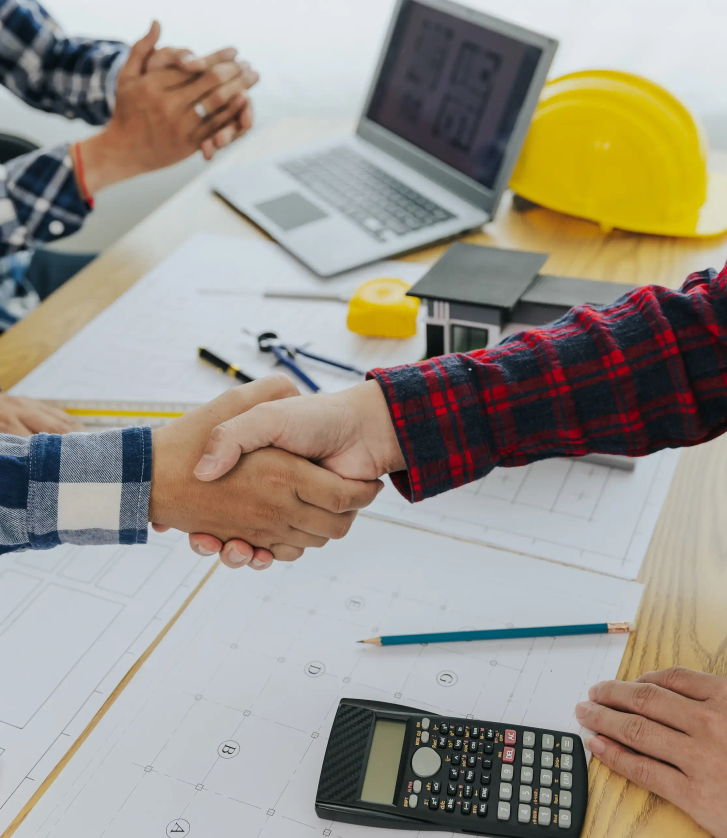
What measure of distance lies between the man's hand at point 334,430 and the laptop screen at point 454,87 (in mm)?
604

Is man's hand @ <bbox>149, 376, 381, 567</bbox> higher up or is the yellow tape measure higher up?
the yellow tape measure

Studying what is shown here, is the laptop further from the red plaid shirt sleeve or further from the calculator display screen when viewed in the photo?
the calculator display screen

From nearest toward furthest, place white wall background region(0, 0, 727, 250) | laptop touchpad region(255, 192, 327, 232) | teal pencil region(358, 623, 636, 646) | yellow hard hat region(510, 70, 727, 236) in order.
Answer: teal pencil region(358, 623, 636, 646) < yellow hard hat region(510, 70, 727, 236) < laptop touchpad region(255, 192, 327, 232) < white wall background region(0, 0, 727, 250)

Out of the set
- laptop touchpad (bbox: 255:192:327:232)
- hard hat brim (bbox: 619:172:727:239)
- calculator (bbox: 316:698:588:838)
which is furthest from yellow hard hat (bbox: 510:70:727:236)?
calculator (bbox: 316:698:588:838)

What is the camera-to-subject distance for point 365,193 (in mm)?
1321

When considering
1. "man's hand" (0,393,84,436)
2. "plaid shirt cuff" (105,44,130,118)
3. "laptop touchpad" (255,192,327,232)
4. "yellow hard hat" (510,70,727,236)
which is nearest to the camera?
"man's hand" (0,393,84,436)

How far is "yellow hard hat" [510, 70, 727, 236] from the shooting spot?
1.17 meters

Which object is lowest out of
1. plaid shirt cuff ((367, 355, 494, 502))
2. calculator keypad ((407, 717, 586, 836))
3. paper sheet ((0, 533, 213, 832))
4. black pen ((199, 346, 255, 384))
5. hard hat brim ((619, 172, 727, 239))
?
paper sheet ((0, 533, 213, 832))

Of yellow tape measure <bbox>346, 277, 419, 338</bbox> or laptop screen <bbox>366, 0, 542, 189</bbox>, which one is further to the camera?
laptop screen <bbox>366, 0, 542, 189</bbox>

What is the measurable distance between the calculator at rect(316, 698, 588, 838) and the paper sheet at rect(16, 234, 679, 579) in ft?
0.69

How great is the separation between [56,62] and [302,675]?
1.31 metres

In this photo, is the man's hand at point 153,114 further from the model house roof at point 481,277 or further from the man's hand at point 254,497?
the man's hand at point 254,497

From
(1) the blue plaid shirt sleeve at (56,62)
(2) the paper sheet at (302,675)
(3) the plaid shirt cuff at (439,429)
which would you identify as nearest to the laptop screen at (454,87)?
(1) the blue plaid shirt sleeve at (56,62)

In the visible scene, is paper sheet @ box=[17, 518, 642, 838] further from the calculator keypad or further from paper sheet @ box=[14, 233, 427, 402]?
paper sheet @ box=[14, 233, 427, 402]
